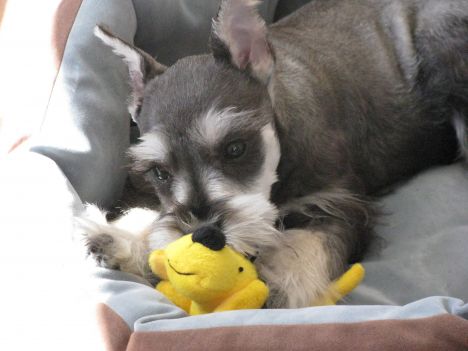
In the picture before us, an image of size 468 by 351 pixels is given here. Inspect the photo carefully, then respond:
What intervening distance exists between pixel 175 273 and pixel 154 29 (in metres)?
1.29

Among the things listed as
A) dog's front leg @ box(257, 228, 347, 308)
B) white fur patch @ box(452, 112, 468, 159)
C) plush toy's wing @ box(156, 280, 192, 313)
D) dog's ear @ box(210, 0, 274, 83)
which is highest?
dog's ear @ box(210, 0, 274, 83)

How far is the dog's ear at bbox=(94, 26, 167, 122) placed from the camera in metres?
1.82

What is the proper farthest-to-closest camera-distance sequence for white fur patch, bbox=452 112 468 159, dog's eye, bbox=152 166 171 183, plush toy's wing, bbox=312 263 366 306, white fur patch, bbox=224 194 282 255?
1. white fur patch, bbox=452 112 468 159
2. dog's eye, bbox=152 166 171 183
3. plush toy's wing, bbox=312 263 366 306
4. white fur patch, bbox=224 194 282 255

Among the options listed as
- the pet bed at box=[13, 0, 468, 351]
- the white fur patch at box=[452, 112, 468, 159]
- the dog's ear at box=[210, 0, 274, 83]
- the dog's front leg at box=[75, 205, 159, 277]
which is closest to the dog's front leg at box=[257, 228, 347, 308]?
the pet bed at box=[13, 0, 468, 351]

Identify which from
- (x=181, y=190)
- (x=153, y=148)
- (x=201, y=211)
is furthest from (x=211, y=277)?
(x=153, y=148)

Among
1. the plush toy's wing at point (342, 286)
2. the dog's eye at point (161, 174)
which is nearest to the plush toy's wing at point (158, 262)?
the dog's eye at point (161, 174)

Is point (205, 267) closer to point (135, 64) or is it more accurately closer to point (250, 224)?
point (250, 224)

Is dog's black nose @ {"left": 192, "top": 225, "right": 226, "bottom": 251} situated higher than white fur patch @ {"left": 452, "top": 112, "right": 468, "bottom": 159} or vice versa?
dog's black nose @ {"left": 192, "top": 225, "right": 226, "bottom": 251}

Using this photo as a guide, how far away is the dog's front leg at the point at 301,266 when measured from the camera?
1632mm

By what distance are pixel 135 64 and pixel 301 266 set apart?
784 mm

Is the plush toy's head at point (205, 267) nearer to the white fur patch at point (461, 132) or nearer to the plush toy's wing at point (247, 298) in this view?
the plush toy's wing at point (247, 298)

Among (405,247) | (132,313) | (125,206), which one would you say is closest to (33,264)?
(132,313)

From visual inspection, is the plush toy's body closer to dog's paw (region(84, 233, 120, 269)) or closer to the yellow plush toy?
the yellow plush toy

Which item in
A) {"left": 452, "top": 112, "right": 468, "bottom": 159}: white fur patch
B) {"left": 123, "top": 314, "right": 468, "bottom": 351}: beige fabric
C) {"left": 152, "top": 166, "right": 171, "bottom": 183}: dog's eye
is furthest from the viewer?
{"left": 452, "top": 112, "right": 468, "bottom": 159}: white fur patch
